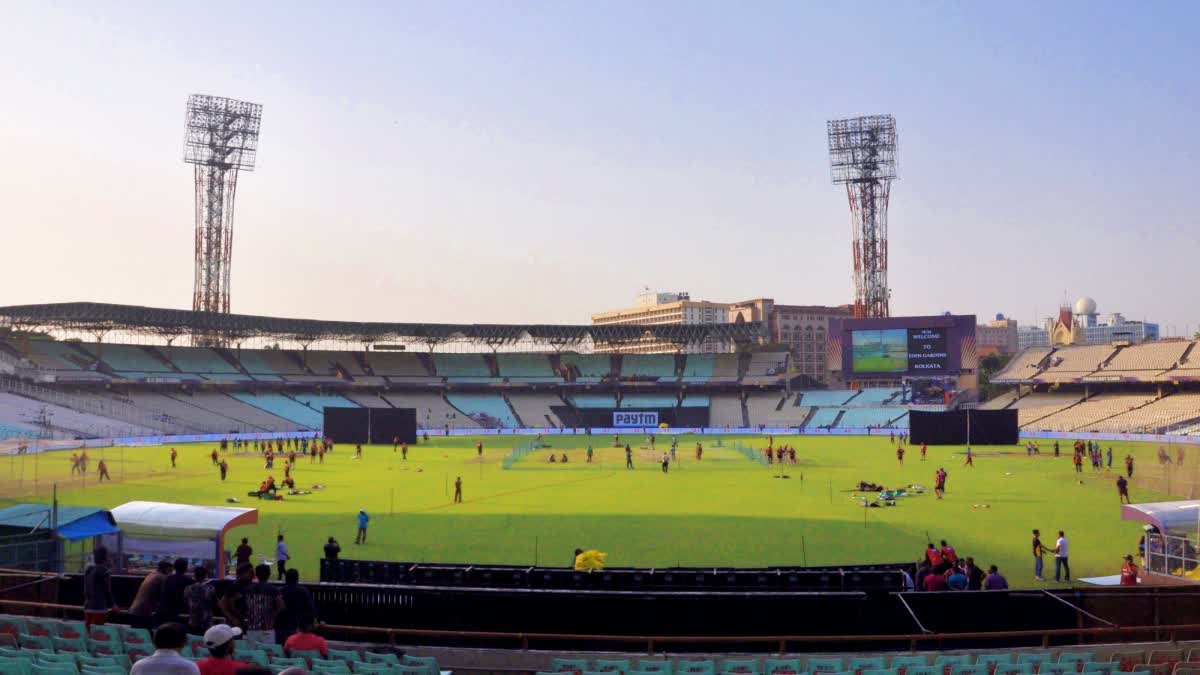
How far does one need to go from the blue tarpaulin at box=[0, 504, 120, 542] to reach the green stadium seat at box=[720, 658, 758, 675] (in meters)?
13.1

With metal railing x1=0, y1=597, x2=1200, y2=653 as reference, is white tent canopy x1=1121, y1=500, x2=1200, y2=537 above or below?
above

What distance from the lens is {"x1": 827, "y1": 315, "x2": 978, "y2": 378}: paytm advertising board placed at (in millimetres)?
81125

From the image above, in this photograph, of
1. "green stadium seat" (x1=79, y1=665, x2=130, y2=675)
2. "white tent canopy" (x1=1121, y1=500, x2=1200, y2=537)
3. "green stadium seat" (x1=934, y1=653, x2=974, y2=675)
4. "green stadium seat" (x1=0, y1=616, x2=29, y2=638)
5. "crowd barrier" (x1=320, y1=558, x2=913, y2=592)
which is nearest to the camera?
"green stadium seat" (x1=79, y1=665, x2=130, y2=675)

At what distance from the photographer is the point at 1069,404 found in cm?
8462

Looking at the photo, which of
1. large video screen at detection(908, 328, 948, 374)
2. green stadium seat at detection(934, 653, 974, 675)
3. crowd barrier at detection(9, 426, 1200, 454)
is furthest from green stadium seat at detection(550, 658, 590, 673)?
large video screen at detection(908, 328, 948, 374)

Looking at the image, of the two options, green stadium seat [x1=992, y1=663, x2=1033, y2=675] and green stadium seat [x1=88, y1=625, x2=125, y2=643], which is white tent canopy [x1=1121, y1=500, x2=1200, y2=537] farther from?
green stadium seat [x1=88, y1=625, x2=125, y2=643]

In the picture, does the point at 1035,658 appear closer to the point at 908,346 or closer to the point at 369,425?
the point at 369,425

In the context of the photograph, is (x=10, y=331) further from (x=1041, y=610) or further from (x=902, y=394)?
(x=1041, y=610)

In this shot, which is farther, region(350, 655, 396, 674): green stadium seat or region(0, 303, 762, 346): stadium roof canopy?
region(0, 303, 762, 346): stadium roof canopy

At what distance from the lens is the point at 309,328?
303 ft

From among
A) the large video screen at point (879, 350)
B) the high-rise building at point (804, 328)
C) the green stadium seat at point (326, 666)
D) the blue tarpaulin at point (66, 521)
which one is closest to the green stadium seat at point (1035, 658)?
the green stadium seat at point (326, 666)

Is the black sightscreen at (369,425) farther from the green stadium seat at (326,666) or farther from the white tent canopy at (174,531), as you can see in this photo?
the green stadium seat at (326,666)

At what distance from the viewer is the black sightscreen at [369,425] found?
220 feet

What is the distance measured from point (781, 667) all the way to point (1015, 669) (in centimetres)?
239
